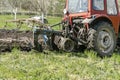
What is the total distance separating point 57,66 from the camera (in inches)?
345

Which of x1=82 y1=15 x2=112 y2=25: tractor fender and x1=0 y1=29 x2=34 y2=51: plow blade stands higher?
x1=82 y1=15 x2=112 y2=25: tractor fender

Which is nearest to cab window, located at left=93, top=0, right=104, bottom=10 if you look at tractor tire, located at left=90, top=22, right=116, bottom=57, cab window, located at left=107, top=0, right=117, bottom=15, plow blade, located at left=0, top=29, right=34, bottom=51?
cab window, located at left=107, top=0, right=117, bottom=15

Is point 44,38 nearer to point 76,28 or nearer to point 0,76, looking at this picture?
point 76,28

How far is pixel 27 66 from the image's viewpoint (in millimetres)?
8555

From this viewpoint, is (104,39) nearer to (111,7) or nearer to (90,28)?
(90,28)

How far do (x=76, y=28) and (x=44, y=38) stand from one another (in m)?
1.14

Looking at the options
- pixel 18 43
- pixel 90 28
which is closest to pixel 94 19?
pixel 90 28

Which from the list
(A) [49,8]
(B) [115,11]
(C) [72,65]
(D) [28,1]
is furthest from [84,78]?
(D) [28,1]

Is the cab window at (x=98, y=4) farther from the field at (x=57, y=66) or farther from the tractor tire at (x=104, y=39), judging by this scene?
the field at (x=57, y=66)

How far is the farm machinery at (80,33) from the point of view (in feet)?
34.7

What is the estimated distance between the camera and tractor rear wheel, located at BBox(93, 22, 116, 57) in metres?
10.7

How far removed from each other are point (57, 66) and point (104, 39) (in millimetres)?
2804

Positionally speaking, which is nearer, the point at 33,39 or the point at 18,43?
the point at 33,39

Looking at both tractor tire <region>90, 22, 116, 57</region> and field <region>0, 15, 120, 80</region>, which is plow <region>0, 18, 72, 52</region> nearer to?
field <region>0, 15, 120, 80</region>
